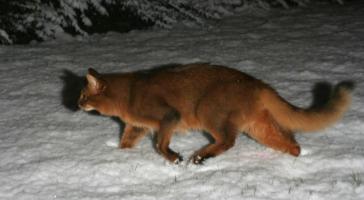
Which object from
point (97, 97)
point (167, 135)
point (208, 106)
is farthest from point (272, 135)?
point (97, 97)

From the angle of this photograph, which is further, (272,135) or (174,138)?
(174,138)

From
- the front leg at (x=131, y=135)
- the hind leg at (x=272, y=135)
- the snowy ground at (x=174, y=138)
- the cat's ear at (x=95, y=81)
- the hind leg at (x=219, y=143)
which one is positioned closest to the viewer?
the snowy ground at (x=174, y=138)

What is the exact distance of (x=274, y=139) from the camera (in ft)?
16.2

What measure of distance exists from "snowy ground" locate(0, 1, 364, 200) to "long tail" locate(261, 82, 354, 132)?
351 millimetres

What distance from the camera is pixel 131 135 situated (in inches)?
211

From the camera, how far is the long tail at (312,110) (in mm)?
4727

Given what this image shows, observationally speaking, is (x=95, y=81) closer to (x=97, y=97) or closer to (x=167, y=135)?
(x=97, y=97)

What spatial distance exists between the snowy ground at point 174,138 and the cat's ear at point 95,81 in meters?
0.68

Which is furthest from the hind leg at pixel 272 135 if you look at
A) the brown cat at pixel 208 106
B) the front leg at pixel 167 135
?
the front leg at pixel 167 135

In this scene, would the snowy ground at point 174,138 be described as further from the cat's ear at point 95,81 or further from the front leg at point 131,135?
the cat's ear at point 95,81

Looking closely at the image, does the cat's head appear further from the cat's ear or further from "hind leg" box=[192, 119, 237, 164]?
"hind leg" box=[192, 119, 237, 164]

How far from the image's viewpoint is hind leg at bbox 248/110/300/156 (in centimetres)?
481

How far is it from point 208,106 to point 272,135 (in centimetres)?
67

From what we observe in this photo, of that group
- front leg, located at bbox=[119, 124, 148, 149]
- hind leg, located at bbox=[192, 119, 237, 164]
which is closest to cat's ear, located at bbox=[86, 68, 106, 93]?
front leg, located at bbox=[119, 124, 148, 149]
